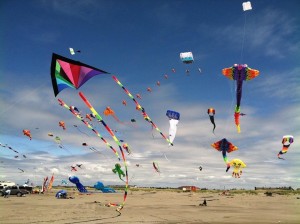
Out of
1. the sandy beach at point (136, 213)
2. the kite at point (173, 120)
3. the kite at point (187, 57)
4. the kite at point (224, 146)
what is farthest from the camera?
the kite at point (224, 146)

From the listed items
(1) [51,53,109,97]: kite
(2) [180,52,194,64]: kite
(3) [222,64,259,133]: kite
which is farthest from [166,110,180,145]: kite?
(1) [51,53,109,97]: kite

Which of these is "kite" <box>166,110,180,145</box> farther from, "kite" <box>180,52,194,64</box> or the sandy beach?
the sandy beach

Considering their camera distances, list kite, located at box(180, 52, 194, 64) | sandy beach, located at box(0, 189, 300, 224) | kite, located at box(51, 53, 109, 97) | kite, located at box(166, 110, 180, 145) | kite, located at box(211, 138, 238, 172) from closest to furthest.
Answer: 1. kite, located at box(51, 53, 109, 97)
2. sandy beach, located at box(0, 189, 300, 224)
3. kite, located at box(180, 52, 194, 64)
4. kite, located at box(166, 110, 180, 145)
5. kite, located at box(211, 138, 238, 172)

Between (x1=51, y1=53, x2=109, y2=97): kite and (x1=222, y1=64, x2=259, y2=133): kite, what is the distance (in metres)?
10.2

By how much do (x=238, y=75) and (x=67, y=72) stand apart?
11.7m

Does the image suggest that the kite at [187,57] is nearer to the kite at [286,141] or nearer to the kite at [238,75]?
the kite at [238,75]

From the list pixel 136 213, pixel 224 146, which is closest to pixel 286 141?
pixel 224 146

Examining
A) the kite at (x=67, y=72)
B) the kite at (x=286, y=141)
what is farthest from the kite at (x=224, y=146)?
the kite at (x=67, y=72)

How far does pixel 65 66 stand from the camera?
13547 mm

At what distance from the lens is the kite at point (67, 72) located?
1336 centimetres

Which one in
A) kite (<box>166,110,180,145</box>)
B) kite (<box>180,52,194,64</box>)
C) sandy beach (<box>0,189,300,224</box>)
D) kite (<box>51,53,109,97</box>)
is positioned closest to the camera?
kite (<box>51,53,109,97</box>)

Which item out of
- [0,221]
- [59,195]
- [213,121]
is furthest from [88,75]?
[59,195]

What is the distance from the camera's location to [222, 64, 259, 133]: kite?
2000 centimetres

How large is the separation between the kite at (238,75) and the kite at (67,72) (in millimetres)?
10245
